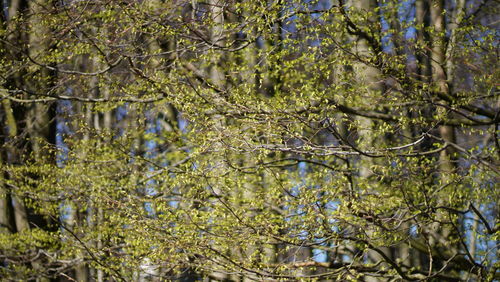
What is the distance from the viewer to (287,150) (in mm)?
6906

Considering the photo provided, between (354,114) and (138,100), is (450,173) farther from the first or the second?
(138,100)

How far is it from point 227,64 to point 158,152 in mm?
3872

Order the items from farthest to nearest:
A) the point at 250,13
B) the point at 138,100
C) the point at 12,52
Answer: the point at 12,52
the point at 138,100
the point at 250,13

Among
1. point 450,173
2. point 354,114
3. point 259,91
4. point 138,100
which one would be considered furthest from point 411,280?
point 138,100

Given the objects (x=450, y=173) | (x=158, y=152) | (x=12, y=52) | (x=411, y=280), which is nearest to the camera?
(x=411, y=280)

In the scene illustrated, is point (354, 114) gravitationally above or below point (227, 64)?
below

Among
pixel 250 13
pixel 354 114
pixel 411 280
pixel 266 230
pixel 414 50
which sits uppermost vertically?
pixel 250 13

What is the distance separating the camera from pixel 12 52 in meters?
11.4

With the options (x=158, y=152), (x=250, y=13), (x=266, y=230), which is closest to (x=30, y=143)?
(x=158, y=152)

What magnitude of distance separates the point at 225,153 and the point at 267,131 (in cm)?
85

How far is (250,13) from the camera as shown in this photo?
8.95 metres

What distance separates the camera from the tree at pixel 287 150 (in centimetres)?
752

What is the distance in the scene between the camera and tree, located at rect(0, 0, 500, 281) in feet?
24.7

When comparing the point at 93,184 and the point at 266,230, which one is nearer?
the point at 266,230
